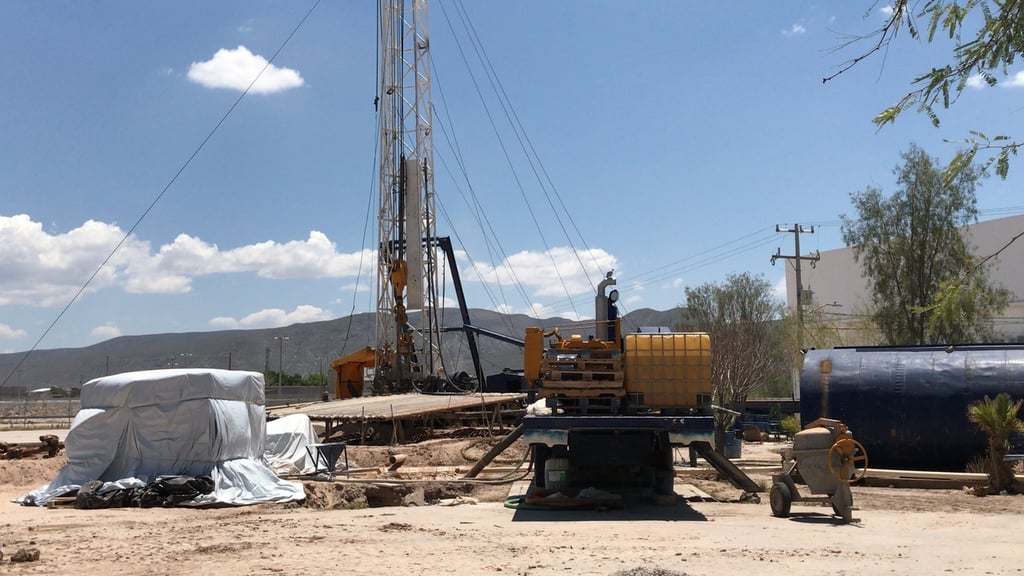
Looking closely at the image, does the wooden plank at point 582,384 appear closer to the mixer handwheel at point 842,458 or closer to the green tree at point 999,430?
the mixer handwheel at point 842,458

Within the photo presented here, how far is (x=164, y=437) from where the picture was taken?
52.5ft

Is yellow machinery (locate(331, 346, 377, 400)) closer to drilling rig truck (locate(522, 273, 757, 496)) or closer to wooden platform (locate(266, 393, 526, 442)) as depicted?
wooden platform (locate(266, 393, 526, 442))

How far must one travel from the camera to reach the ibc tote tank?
17.1 meters

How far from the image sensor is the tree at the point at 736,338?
30.3 m

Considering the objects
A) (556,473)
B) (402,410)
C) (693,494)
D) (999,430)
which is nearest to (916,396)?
(999,430)

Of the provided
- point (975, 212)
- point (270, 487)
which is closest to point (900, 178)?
point (975, 212)

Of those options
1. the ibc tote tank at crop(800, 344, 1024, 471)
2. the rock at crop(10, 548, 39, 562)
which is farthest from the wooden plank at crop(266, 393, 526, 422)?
the rock at crop(10, 548, 39, 562)

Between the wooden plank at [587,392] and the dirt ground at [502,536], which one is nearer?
the dirt ground at [502,536]

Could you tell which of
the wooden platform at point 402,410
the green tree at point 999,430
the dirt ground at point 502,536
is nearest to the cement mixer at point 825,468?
the dirt ground at point 502,536

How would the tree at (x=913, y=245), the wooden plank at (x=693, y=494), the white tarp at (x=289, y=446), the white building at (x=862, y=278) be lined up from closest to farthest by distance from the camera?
the wooden plank at (x=693, y=494), the white tarp at (x=289, y=446), the tree at (x=913, y=245), the white building at (x=862, y=278)

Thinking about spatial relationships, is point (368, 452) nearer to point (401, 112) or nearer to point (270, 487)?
point (270, 487)

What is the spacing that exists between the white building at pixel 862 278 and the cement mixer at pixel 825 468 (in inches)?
1139

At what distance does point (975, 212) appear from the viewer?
37.4m

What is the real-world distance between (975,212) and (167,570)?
36578 millimetres
